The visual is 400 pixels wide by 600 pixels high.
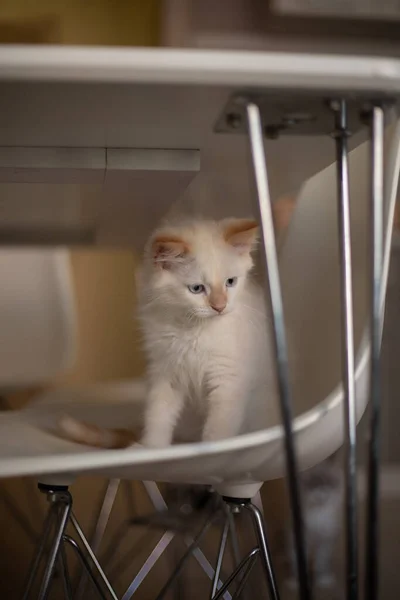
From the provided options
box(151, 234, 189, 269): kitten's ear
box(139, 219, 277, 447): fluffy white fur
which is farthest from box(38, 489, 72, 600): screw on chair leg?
box(151, 234, 189, 269): kitten's ear

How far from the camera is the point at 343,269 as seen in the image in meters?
0.59

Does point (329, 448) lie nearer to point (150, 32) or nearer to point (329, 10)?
point (329, 10)

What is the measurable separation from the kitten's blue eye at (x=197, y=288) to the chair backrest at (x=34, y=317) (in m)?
0.84

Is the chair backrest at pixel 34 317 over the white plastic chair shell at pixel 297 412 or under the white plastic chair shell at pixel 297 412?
over

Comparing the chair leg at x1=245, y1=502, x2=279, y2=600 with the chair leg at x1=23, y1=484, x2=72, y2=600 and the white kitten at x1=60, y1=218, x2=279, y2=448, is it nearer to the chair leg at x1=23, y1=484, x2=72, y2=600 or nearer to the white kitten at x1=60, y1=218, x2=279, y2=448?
the white kitten at x1=60, y1=218, x2=279, y2=448

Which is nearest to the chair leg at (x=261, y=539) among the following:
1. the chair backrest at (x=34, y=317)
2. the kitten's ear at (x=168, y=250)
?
the kitten's ear at (x=168, y=250)

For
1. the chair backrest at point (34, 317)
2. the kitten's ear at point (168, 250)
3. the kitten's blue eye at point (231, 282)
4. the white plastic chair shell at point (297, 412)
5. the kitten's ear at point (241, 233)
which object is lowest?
the white plastic chair shell at point (297, 412)

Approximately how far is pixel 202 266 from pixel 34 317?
2.88ft

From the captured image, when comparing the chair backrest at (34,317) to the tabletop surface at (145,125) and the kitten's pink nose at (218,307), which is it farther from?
the kitten's pink nose at (218,307)

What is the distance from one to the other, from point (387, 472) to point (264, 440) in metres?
1.46

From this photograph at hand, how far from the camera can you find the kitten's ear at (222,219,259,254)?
0.90 m

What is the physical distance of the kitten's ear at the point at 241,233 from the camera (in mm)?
901

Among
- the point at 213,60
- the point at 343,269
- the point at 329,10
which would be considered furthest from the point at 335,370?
the point at 329,10

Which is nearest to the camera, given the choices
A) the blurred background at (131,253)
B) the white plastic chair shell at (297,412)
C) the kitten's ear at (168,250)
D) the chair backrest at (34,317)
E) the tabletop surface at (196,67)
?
the tabletop surface at (196,67)
